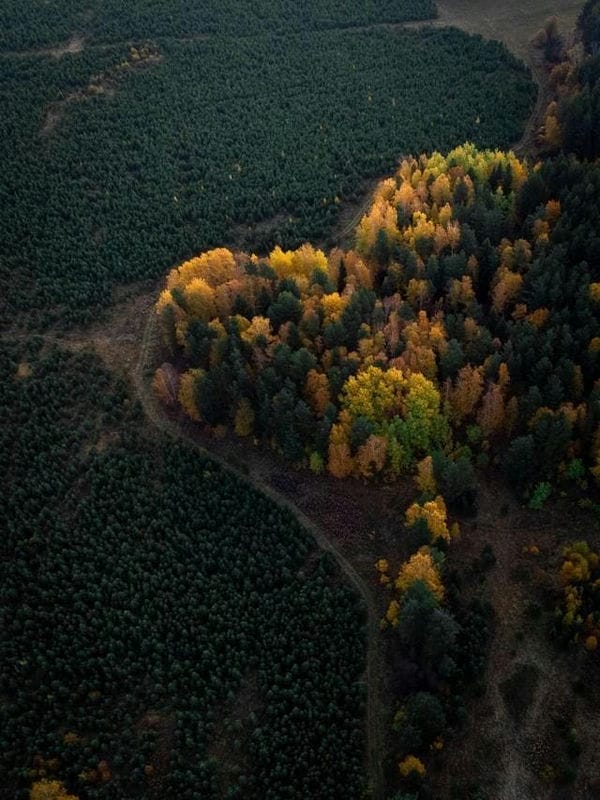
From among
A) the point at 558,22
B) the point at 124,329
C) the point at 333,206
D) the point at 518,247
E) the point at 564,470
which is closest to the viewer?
the point at 564,470

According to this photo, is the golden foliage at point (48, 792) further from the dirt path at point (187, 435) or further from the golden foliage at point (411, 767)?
the golden foliage at point (411, 767)

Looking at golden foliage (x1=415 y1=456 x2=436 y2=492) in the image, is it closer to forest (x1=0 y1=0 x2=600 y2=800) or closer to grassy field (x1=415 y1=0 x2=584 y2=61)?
forest (x1=0 y1=0 x2=600 y2=800)

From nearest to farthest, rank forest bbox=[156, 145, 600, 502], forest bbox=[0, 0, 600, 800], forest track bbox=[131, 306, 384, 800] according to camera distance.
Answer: forest bbox=[0, 0, 600, 800] < forest track bbox=[131, 306, 384, 800] < forest bbox=[156, 145, 600, 502]

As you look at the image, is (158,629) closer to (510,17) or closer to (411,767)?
(411,767)

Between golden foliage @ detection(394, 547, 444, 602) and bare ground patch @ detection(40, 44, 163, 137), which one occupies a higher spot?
bare ground patch @ detection(40, 44, 163, 137)

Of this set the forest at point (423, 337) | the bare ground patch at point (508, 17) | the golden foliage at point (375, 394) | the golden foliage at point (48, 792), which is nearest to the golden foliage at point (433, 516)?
the forest at point (423, 337)

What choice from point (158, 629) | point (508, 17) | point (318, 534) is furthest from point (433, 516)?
point (508, 17)

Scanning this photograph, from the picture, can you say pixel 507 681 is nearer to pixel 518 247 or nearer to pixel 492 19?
pixel 518 247

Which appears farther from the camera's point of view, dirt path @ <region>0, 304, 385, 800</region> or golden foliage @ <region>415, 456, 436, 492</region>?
golden foliage @ <region>415, 456, 436, 492</region>

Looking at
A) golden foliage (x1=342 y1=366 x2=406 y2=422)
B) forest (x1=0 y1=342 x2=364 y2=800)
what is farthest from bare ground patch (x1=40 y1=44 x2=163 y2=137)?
golden foliage (x1=342 y1=366 x2=406 y2=422)

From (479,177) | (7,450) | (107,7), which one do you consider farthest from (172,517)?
(107,7)
